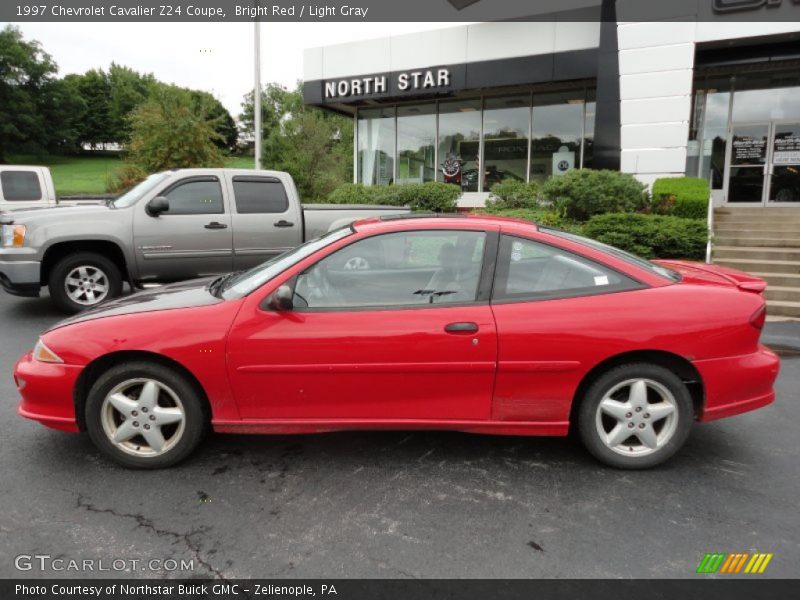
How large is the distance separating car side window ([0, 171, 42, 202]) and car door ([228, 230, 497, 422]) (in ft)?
35.1

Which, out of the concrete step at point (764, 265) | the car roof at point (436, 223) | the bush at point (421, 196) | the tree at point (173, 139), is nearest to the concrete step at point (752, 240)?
the concrete step at point (764, 265)

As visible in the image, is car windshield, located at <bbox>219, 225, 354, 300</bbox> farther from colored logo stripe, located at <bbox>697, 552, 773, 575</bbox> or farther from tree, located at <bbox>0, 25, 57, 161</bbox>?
tree, located at <bbox>0, 25, 57, 161</bbox>

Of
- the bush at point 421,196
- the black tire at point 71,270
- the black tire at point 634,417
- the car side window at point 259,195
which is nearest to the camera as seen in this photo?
the black tire at point 634,417

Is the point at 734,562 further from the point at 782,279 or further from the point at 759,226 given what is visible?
the point at 759,226

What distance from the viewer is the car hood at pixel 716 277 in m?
3.65

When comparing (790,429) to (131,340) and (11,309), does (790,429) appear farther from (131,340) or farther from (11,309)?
(11,309)

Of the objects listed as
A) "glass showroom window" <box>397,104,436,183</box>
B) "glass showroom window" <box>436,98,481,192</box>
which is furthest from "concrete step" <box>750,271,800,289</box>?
"glass showroom window" <box>397,104,436,183</box>

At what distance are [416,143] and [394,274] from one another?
17.1 meters

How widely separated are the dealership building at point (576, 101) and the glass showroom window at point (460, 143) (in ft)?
0.13

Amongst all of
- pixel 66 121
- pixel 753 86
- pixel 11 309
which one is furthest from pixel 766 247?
pixel 66 121

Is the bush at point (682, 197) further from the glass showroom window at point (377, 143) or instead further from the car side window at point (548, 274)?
the glass showroom window at point (377, 143)

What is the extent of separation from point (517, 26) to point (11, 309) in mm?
14201

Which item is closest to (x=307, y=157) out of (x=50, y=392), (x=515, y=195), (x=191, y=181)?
(x=515, y=195)

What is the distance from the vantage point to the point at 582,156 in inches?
683
